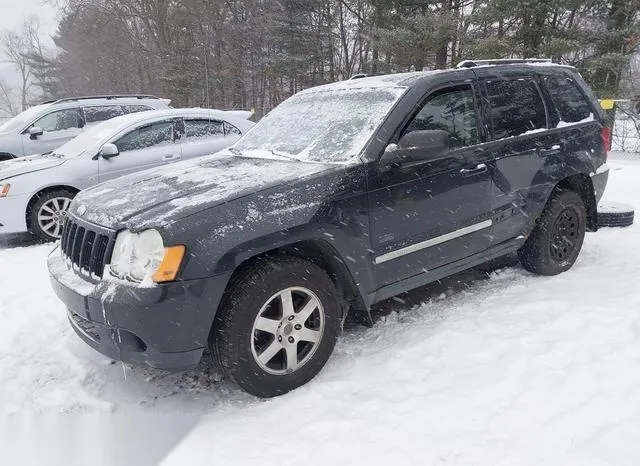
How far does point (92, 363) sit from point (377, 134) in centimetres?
244

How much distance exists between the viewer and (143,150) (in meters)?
7.40

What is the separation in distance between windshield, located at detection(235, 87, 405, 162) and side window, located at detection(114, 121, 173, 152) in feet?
11.7

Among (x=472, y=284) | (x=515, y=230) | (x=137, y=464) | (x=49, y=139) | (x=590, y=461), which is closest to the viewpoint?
(x=590, y=461)

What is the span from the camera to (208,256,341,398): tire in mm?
2768

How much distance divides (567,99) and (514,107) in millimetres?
747

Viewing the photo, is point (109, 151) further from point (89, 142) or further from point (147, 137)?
point (147, 137)

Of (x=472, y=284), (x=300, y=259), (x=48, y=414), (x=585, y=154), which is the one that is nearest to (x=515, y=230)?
(x=472, y=284)

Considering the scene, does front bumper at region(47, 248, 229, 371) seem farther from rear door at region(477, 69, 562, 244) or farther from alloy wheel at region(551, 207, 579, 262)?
alloy wheel at region(551, 207, 579, 262)

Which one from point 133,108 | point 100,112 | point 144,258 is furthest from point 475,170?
point 100,112

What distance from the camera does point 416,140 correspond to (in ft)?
10.9

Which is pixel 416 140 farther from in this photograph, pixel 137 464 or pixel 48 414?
pixel 48 414

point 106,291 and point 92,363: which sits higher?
point 106,291

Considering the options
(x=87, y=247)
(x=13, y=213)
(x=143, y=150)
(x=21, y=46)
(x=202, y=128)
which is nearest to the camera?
(x=87, y=247)

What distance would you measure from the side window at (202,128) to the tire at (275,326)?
5.45 meters
